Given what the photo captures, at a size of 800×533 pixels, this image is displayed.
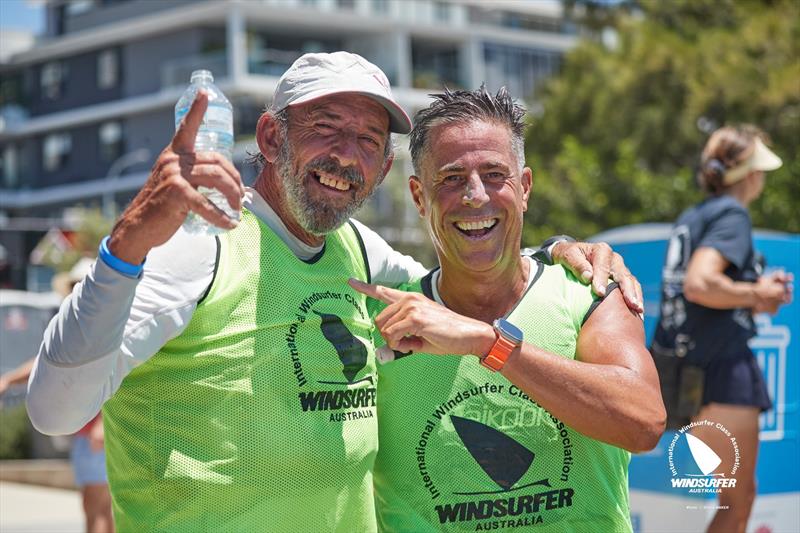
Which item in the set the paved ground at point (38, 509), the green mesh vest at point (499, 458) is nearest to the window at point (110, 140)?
the paved ground at point (38, 509)

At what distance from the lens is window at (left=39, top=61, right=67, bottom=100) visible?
66.4 meters

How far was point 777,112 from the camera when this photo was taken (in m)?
14.7

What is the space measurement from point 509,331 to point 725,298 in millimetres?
3060

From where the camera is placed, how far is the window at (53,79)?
66.4 metres

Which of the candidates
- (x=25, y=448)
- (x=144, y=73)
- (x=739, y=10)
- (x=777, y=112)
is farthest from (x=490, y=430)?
(x=144, y=73)

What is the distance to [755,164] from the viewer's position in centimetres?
588

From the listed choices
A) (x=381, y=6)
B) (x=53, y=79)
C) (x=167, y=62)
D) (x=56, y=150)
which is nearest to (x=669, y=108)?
(x=381, y=6)

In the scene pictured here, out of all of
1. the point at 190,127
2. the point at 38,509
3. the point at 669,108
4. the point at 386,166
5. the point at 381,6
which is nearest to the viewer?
the point at 190,127

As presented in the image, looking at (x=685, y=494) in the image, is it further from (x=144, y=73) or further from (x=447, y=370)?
(x=144, y=73)

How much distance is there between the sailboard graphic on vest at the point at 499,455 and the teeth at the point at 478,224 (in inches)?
20.1

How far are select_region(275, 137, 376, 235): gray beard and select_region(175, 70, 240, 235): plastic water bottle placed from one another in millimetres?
368

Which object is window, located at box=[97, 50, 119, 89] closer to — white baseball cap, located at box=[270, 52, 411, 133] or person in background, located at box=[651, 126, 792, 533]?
person in background, located at box=[651, 126, 792, 533]

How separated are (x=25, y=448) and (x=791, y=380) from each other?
12398 millimetres

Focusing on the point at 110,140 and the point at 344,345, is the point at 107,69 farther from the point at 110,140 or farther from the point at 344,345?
the point at 344,345
